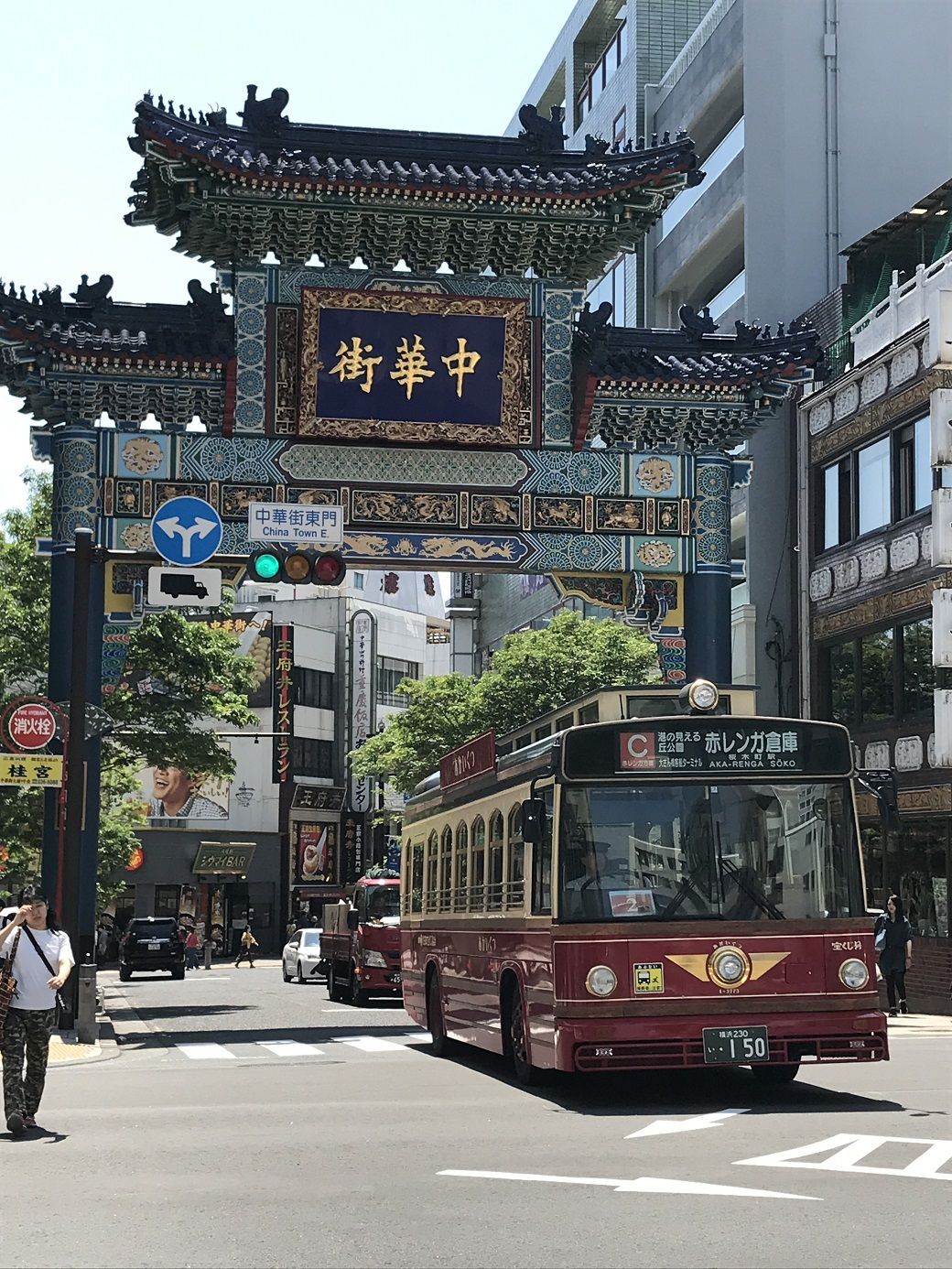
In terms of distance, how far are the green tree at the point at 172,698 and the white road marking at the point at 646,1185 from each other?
23181 mm

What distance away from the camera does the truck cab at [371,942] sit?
33938mm

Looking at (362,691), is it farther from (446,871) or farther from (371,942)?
(446,871)

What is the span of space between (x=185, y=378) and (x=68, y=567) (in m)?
3.09

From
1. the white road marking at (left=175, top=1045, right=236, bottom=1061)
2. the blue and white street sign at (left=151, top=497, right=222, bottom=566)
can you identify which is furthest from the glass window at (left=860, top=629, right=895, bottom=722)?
the white road marking at (left=175, top=1045, right=236, bottom=1061)

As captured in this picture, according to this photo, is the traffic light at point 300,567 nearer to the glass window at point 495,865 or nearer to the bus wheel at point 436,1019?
the bus wheel at point 436,1019

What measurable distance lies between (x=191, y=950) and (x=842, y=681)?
31457 mm

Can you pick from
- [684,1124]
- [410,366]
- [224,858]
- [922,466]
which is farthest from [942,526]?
[224,858]

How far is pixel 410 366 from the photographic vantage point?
2664 centimetres

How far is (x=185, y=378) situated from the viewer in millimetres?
26297

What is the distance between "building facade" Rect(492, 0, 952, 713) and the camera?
3994cm

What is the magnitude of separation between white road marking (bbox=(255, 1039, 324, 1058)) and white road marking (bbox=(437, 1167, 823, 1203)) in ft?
38.1

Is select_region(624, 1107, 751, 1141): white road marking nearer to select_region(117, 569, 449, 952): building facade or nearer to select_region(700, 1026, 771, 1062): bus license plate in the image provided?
select_region(700, 1026, 771, 1062): bus license plate

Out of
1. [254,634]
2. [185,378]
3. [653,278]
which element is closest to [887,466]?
[185,378]

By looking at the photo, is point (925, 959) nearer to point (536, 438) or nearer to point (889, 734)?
point (889, 734)
